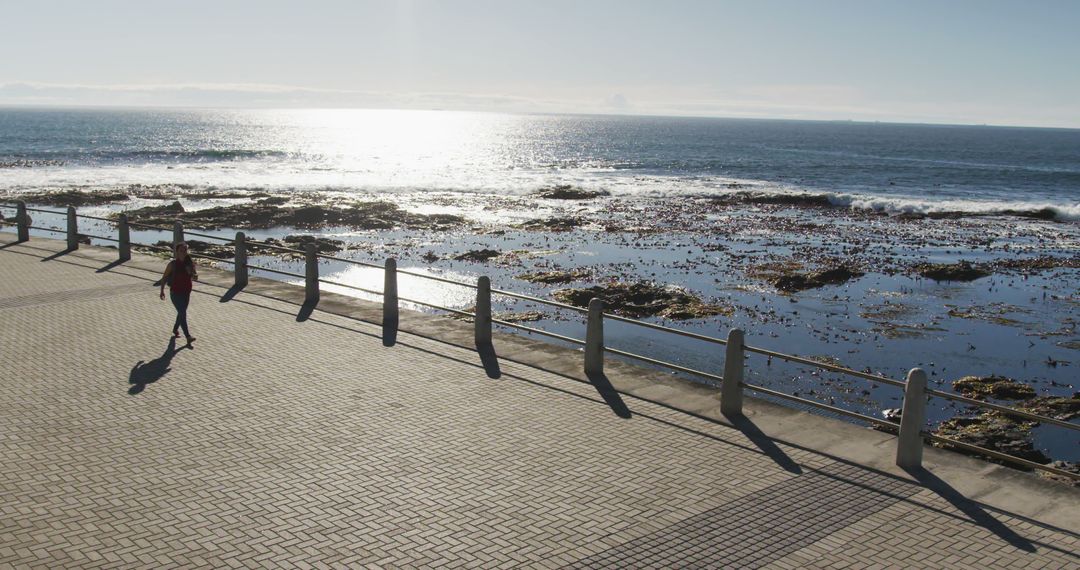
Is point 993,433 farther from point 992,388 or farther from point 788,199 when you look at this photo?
point 788,199

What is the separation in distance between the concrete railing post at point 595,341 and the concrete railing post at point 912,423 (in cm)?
405

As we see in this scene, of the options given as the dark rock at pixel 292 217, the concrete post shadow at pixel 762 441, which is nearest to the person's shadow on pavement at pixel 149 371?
the concrete post shadow at pixel 762 441

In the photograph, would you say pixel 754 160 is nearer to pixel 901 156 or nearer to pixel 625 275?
pixel 901 156

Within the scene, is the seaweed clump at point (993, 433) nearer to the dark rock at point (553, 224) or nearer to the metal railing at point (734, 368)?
the metal railing at point (734, 368)

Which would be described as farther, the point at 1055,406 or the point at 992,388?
the point at 992,388

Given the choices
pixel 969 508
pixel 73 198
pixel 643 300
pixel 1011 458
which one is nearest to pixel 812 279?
pixel 643 300

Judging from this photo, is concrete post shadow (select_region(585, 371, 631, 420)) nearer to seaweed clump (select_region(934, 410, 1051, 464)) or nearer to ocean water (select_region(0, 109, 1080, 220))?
seaweed clump (select_region(934, 410, 1051, 464))

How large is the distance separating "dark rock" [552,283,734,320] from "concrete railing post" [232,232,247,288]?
9.08 m

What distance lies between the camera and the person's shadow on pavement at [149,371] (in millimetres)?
10788

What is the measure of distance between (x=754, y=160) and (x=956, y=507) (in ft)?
364

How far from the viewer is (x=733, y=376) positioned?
10.1m

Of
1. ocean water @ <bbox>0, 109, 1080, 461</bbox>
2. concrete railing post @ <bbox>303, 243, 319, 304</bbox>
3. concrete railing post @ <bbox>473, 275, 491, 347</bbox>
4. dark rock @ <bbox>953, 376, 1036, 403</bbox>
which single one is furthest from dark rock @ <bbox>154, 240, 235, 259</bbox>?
dark rock @ <bbox>953, 376, 1036, 403</bbox>

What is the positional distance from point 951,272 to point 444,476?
26225 millimetres

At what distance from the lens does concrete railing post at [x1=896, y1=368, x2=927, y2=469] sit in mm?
8508
